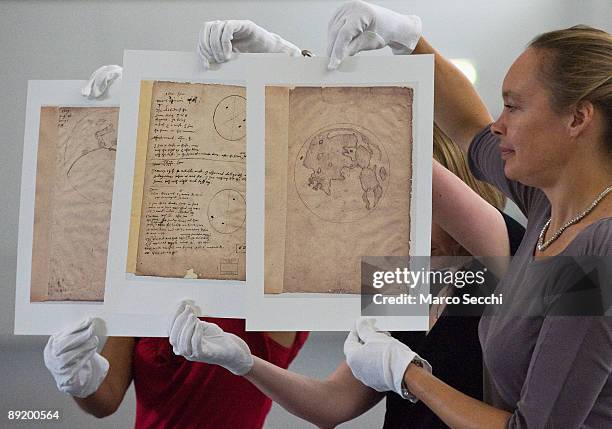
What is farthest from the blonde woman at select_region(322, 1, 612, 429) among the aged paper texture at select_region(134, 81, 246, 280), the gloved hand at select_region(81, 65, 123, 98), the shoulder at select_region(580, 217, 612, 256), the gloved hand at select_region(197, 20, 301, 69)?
the gloved hand at select_region(81, 65, 123, 98)

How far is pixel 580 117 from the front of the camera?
1170 mm

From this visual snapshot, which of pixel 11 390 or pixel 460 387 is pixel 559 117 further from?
pixel 11 390

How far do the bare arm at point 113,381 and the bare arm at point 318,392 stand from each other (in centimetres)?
A: 25

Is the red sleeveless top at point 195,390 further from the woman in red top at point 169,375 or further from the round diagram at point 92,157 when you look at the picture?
the round diagram at point 92,157

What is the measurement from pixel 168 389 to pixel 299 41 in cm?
74

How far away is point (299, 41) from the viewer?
1.37 metres

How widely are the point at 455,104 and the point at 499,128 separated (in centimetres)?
12

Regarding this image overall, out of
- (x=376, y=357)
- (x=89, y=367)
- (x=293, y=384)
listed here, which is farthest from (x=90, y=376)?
(x=376, y=357)

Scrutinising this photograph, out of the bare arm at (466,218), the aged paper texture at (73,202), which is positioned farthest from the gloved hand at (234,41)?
the bare arm at (466,218)

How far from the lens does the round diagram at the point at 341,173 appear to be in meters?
1.30

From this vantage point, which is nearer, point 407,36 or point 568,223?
point 568,223

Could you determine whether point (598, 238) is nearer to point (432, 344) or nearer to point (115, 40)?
point (432, 344)

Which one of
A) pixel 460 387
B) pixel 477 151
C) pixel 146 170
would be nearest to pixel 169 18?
pixel 146 170

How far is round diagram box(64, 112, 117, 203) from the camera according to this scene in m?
1.36
